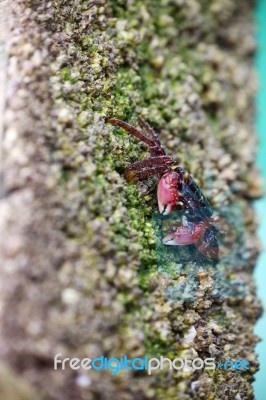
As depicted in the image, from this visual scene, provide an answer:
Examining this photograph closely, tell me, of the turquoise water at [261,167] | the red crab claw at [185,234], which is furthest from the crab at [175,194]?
the turquoise water at [261,167]

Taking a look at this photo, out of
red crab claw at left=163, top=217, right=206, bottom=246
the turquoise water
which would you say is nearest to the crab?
red crab claw at left=163, top=217, right=206, bottom=246

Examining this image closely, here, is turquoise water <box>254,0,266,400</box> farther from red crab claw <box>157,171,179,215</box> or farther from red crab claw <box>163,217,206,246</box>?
red crab claw <box>157,171,179,215</box>

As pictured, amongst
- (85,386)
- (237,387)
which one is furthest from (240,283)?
(85,386)

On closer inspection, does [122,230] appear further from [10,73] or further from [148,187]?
[10,73]

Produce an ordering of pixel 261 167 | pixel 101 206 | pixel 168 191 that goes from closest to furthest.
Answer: pixel 101 206, pixel 168 191, pixel 261 167

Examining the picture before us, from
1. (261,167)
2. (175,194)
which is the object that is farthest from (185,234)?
(261,167)

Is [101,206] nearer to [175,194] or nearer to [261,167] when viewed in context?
[175,194]
